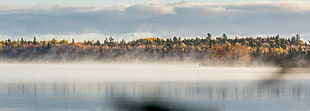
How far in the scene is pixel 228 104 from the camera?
85.7 ft

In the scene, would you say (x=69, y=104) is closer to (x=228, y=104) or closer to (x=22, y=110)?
(x=22, y=110)

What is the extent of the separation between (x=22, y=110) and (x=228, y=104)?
9.92 meters

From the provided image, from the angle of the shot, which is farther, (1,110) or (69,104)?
(69,104)

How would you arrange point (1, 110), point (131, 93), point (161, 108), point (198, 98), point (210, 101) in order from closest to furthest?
point (1, 110)
point (161, 108)
point (210, 101)
point (198, 98)
point (131, 93)

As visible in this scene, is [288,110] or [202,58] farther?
[202,58]

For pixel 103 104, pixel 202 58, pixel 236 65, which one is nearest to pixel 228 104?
pixel 103 104

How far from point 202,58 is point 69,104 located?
16763cm

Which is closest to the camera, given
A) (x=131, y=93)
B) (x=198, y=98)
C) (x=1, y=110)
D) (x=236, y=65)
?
(x=1, y=110)

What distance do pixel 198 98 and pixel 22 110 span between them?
10371 millimetres

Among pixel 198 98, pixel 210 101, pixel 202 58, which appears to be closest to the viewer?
pixel 210 101

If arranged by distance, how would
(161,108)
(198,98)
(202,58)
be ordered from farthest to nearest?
(202,58) → (198,98) → (161,108)

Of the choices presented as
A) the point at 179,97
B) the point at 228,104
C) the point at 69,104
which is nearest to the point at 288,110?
the point at 228,104

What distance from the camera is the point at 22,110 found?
76.2 feet

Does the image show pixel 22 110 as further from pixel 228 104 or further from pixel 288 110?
pixel 288 110
